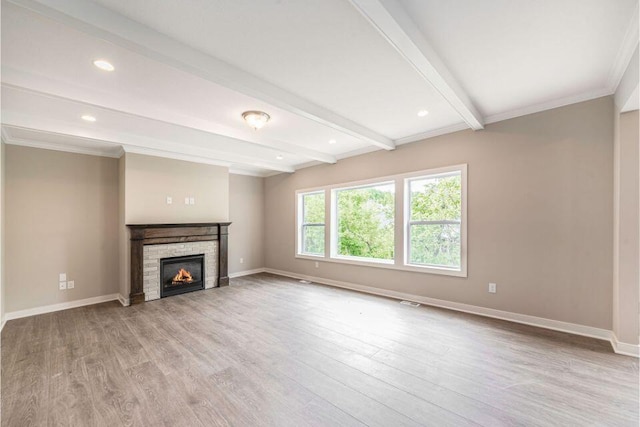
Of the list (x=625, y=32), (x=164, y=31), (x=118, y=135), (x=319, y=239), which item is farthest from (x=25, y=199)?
(x=625, y=32)

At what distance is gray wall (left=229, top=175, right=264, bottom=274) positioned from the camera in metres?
6.48

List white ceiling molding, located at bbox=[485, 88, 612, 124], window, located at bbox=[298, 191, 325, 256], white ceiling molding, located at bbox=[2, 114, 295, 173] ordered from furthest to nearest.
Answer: window, located at bbox=[298, 191, 325, 256] < white ceiling molding, located at bbox=[2, 114, 295, 173] < white ceiling molding, located at bbox=[485, 88, 612, 124]

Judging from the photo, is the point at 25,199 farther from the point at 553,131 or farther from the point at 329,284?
the point at 553,131

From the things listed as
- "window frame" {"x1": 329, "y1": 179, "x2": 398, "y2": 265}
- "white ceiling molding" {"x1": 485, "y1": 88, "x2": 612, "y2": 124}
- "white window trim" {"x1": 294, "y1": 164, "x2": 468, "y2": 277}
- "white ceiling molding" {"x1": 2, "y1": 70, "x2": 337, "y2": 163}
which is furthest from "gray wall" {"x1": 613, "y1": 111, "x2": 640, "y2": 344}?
"white ceiling molding" {"x1": 2, "y1": 70, "x2": 337, "y2": 163}

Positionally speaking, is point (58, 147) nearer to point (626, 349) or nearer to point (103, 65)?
point (103, 65)

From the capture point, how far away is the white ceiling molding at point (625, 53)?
1934mm

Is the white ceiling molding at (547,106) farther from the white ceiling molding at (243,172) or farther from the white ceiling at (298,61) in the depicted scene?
the white ceiling molding at (243,172)

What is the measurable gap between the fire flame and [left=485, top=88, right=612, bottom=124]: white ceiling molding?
554 cm

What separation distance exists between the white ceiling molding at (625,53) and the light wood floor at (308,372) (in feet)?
8.69

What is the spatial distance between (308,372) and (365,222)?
3.31 m

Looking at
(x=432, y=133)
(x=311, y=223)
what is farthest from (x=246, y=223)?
(x=432, y=133)

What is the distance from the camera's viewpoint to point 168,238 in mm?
4840

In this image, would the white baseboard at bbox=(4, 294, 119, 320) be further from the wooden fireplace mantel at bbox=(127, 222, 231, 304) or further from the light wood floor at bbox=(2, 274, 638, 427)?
the wooden fireplace mantel at bbox=(127, 222, 231, 304)

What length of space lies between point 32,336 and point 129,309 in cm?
107
